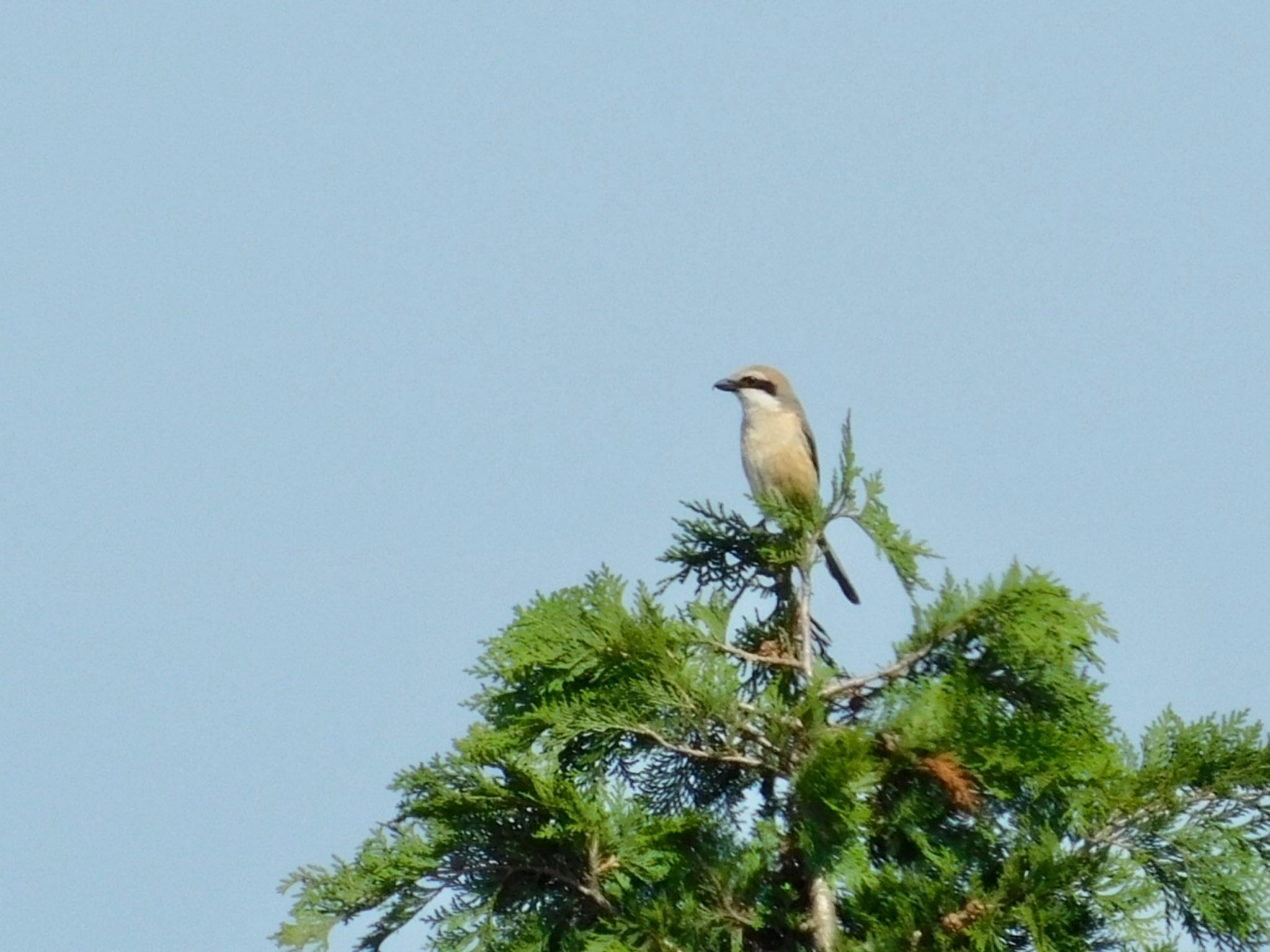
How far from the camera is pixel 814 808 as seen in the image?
5.64 m

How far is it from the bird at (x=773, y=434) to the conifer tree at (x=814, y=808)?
2929 millimetres

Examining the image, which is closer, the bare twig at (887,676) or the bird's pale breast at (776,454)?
the bare twig at (887,676)

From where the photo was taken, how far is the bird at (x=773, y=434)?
9.22 metres

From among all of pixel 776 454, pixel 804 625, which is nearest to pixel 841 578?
pixel 776 454

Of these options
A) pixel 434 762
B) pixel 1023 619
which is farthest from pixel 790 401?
pixel 434 762

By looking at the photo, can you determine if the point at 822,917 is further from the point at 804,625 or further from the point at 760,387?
the point at 760,387

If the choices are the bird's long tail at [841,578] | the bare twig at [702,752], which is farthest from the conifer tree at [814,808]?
the bird's long tail at [841,578]

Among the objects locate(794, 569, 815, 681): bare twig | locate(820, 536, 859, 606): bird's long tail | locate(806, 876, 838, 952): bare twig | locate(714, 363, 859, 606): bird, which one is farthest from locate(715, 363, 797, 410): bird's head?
locate(806, 876, 838, 952): bare twig

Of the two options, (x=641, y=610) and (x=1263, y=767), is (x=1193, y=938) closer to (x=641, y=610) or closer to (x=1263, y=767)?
(x=1263, y=767)

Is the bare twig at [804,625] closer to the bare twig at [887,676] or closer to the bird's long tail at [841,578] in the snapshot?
the bare twig at [887,676]

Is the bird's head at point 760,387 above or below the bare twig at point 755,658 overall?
above

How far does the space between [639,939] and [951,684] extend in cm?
136

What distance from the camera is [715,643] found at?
6203 mm

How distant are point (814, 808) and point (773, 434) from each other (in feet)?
12.6
